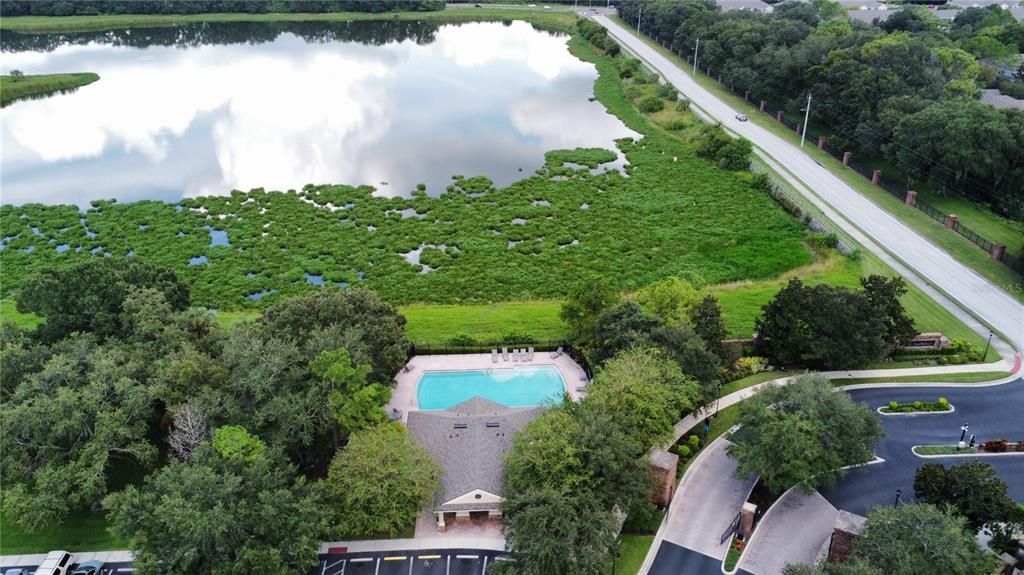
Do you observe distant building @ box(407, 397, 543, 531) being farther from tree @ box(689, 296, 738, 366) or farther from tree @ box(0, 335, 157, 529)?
tree @ box(0, 335, 157, 529)

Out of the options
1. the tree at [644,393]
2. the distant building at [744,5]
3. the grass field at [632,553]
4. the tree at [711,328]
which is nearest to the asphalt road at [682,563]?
the grass field at [632,553]

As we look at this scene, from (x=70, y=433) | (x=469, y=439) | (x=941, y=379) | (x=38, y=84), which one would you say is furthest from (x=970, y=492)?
(x=38, y=84)

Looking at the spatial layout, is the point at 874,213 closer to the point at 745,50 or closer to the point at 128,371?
the point at 745,50

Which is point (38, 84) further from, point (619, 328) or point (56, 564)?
point (619, 328)

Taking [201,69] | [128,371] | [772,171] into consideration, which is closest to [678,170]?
[772,171]

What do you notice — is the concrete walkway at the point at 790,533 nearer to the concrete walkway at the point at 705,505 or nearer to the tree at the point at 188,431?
the concrete walkway at the point at 705,505

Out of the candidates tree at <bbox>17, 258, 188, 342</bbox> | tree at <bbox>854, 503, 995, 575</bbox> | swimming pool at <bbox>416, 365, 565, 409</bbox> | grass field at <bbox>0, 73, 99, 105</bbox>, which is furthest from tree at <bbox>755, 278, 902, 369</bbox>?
grass field at <bbox>0, 73, 99, 105</bbox>
